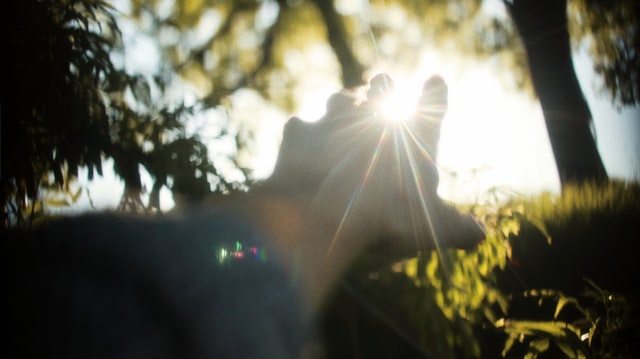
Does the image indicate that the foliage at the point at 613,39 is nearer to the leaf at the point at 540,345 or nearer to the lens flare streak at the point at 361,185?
the leaf at the point at 540,345

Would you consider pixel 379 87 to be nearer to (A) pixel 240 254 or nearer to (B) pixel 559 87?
(A) pixel 240 254

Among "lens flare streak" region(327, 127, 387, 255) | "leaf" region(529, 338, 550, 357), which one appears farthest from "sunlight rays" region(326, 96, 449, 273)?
"leaf" region(529, 338, 550, 357)

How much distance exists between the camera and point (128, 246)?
3.27ft

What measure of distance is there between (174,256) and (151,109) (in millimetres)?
919

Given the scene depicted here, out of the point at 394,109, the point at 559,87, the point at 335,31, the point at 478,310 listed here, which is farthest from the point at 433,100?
the point at 335,31

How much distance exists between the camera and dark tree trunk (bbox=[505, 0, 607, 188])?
170 inches

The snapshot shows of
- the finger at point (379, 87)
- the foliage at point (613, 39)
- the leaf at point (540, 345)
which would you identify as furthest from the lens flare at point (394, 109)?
the foliage at point (613, 39)

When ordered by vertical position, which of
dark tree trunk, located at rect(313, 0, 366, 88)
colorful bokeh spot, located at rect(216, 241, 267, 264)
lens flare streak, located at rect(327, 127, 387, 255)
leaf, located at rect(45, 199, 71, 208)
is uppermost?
dark tree trunk, located at rect(313, 0, 366, 88)

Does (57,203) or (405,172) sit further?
(57,203)

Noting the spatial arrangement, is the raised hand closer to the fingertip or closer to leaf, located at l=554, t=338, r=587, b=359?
the fingertip

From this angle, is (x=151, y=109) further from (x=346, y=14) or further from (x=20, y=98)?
(x=346, y=14)

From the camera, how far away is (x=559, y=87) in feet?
15.3

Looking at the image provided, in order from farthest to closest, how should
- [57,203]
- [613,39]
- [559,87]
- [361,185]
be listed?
[613,39] < [559,87] < [57,203] < [361,185]

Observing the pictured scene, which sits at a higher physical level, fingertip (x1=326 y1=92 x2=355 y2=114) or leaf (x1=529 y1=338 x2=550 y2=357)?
fingertip (x1=326 y1=92 x2=355 y2=114)
